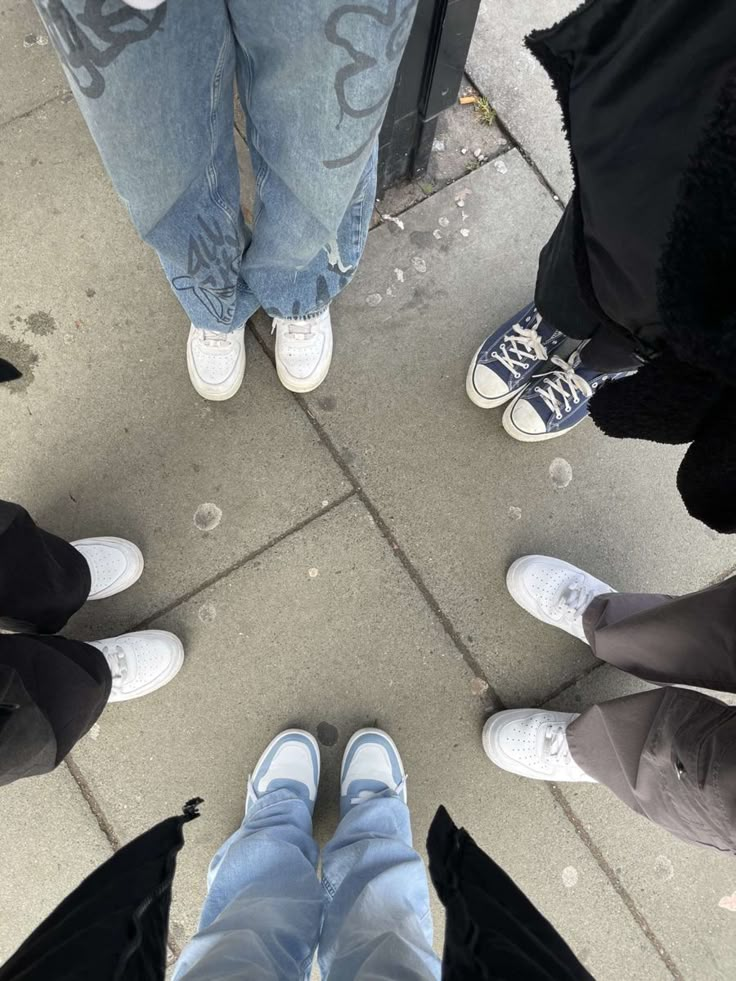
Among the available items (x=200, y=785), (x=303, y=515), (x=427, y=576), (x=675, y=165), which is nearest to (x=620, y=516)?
(x=427, y=576)

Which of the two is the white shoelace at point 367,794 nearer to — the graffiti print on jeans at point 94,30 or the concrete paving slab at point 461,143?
the graffiti print on jeans at point 94,30

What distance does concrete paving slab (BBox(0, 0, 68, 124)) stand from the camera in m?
1.98

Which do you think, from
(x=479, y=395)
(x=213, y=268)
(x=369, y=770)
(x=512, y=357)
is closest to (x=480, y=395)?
(x=479, y=395)

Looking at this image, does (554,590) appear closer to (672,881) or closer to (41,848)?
(672,881)

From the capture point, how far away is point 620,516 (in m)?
1.89

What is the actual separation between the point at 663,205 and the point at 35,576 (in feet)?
4.59

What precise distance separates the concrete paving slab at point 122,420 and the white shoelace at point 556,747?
2.80 ft

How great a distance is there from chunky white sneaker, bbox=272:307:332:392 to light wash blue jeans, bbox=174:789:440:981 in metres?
1.07

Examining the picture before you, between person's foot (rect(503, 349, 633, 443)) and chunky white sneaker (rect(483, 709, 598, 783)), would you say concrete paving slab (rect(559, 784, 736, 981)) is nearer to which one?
chunky white sneaker (rect(483, 709, 598, 783))

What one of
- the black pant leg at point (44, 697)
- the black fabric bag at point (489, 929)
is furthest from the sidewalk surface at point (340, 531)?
the black fabric bag at point (489, 929)

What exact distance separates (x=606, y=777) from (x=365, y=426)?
3.55ft

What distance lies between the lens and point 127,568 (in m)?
1.71

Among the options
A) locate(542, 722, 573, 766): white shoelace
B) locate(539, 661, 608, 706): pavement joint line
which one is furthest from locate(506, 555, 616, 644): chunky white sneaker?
locate(542, 722, 573, 766): white shoelace

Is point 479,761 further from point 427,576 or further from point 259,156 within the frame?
point 259,156
